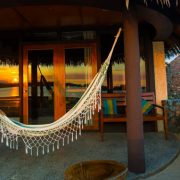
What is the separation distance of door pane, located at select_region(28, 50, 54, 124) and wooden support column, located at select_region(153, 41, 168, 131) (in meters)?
2.13

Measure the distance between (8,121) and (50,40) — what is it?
2.56 m

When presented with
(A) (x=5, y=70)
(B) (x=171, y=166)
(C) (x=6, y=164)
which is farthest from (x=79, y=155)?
(A) (x=5, y=70)

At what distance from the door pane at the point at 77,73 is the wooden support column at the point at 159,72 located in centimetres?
134

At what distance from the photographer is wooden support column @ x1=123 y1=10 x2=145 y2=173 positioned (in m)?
3.03

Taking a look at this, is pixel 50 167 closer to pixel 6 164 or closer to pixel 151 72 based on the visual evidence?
pixel 6 164

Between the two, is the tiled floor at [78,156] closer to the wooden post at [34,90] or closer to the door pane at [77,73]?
the door pane at [77,73]

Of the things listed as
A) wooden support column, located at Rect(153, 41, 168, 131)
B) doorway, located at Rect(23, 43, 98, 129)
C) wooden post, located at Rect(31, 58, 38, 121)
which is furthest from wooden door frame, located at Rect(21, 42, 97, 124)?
wooden support column, located at Rect(153, 41, 168, 131)

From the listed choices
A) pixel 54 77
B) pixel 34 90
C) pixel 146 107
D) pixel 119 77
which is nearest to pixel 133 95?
pixel 146 107

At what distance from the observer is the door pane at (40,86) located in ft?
17.2

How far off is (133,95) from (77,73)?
7.53 ft

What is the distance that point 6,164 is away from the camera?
3.37m

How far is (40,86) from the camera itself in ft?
17.4

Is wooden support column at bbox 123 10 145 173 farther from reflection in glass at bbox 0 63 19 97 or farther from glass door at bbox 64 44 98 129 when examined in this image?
reflection in glass at bbox 0 63 19 97

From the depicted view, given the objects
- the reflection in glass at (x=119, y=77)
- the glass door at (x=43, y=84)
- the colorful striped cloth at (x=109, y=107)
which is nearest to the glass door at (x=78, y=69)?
the glass door at (x=43, y=84)
